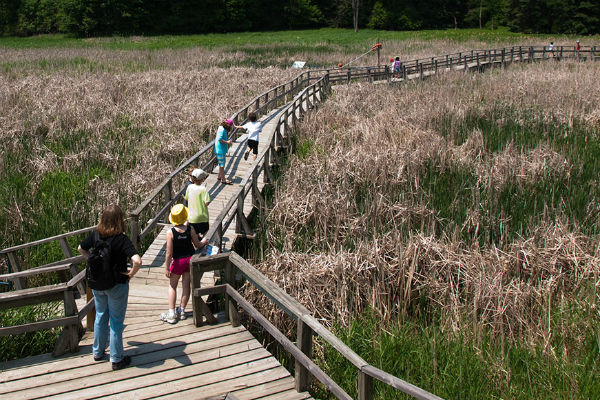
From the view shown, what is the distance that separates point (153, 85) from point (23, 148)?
1071 centimetres

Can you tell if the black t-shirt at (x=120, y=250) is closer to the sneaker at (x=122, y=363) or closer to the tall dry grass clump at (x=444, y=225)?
the sneaker at (x=122, y=363)

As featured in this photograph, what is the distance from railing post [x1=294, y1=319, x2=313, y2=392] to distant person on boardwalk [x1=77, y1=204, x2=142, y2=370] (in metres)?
1.63

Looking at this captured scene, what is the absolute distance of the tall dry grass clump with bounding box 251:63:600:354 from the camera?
Result: 7688 mm

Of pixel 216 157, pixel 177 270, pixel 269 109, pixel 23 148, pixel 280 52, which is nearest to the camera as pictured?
pixel 177 270

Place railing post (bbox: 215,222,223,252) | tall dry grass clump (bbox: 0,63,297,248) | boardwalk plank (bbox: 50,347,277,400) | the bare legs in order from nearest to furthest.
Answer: boardwalk plank (bbox: 50,347,277,400) → the bare legs → railing post (bbox: 215,222,223,252) → tall dry grass clump (bbox: 0,63,297,248)

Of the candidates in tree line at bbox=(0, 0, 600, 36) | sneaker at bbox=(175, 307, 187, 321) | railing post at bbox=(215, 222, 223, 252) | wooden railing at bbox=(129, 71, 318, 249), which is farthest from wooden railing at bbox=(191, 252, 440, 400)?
tree line at bbox=(0, 0, 600, 36)

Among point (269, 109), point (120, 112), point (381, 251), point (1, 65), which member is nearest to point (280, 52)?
point (1, 65)

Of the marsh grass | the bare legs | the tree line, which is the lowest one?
the marsh grass

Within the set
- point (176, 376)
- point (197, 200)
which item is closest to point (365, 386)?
point (176, 376)

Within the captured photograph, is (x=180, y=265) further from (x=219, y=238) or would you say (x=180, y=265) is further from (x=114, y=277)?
(x=219, y=238)

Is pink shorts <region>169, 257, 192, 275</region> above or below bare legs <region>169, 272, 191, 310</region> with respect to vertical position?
above

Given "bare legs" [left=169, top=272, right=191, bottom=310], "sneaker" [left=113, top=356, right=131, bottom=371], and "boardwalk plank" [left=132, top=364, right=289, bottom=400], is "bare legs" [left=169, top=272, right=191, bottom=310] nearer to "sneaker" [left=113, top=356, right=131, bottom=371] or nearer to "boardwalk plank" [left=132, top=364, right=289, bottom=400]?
"sneaker" [left=113, top=356, right=131, bottom=371]

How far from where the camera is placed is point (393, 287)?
324 inches

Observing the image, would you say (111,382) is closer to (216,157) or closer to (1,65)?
(216,157)
